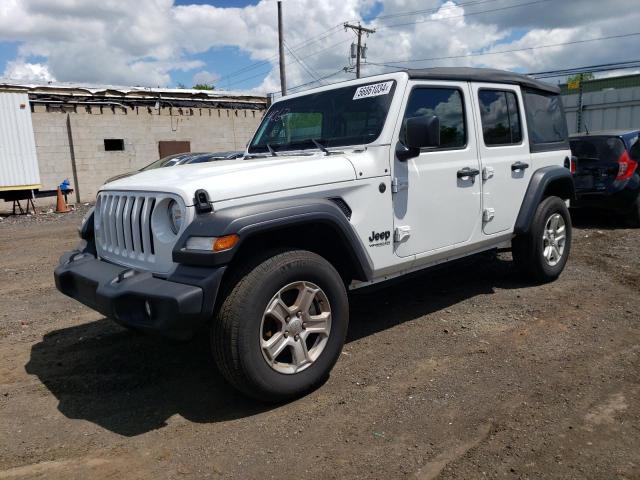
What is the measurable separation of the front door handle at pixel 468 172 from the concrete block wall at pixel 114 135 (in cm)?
1677

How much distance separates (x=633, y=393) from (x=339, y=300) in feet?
6.16

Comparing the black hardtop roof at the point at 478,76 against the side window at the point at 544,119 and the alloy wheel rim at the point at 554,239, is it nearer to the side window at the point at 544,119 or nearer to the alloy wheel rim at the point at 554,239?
the side window at the point at 544,119

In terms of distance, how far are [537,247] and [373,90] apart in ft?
8.07

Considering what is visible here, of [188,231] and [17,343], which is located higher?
[188,231]

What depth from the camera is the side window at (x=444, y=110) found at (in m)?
4.07

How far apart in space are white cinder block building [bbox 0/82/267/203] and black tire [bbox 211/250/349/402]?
47.7ft

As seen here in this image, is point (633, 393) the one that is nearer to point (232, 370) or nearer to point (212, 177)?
point (232, 370)

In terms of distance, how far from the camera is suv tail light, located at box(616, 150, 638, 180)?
27.6 feet

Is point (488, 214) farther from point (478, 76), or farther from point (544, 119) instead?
point (544, 119)

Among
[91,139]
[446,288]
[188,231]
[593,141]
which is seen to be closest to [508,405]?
[188,231]

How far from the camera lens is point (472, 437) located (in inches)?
112

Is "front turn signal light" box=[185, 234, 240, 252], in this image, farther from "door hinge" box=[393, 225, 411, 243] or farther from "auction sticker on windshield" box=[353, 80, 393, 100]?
"auction sticker on windshield" box=[353, 80, 393, 100]

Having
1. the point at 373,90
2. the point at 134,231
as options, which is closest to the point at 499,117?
the point at 373,90

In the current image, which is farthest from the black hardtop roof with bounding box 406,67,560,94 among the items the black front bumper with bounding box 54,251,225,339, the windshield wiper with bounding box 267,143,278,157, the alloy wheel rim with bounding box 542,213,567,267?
the black front bumper with bounding box 54,251,225,339
